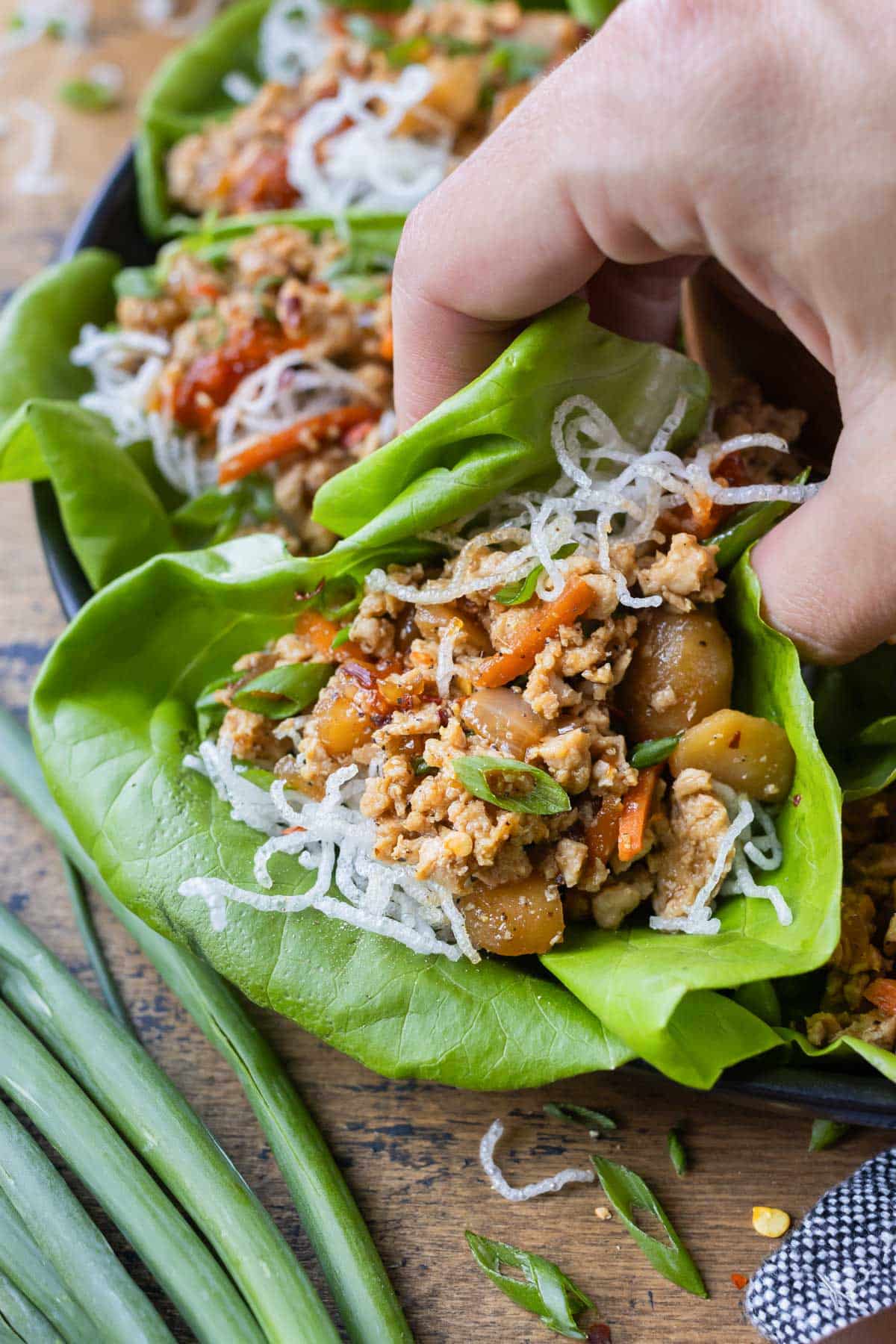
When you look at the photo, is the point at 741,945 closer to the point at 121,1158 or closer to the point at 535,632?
the point at 535,632

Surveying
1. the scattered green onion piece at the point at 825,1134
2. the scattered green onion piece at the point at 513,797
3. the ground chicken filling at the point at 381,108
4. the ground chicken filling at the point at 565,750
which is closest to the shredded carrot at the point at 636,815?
the ground chicken filling at the point at 565,750

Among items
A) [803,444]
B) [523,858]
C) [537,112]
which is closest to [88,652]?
[523,858]

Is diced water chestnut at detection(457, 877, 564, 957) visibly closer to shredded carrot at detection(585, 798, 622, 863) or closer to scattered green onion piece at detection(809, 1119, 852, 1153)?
shredded carrot at detection(585, 798, 622, 863)

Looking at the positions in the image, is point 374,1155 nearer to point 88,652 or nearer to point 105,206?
point 88,652

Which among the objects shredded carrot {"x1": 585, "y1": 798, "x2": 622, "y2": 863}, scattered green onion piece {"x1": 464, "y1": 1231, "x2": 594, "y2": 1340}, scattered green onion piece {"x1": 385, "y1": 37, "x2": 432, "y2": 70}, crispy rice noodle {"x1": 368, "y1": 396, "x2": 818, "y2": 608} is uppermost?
scattered green onion piece {"x1": 385, "y1": 37, "x2": 432, "y2": 70}

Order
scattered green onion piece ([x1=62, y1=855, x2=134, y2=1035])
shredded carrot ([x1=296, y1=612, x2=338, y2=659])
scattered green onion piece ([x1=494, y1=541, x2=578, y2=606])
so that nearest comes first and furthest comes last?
scattered green onion piece ([x1=494, y1=541, x2=578, y2=606])
shredded carrot ([x1=296, y1=612, x2=338, y2=659])
scattered green onion piece ([x1=62, y1=855, x2=134, y2=1035])

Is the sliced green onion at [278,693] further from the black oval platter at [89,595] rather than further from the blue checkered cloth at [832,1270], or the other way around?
the blue checkered cloth at [832,1270]

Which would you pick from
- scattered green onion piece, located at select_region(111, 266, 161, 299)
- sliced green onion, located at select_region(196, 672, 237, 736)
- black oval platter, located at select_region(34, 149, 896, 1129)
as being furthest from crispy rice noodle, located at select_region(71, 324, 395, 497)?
sliced green onion, located at select_region(196, 672, 237, 736)
